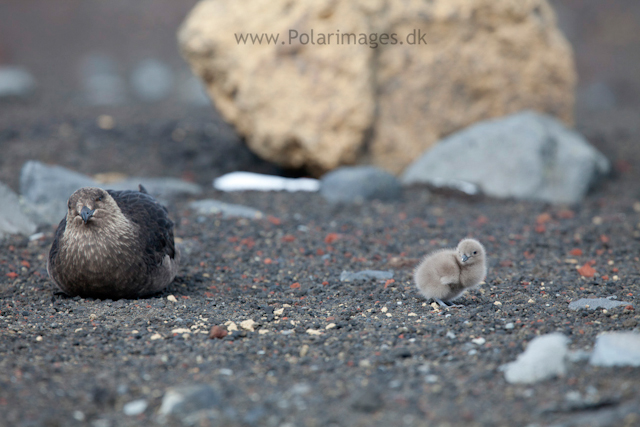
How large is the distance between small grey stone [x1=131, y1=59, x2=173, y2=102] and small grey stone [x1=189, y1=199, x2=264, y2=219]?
37.6 ft

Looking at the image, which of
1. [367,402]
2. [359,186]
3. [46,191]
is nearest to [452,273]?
[367,402]

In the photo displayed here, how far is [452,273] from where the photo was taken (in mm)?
4910

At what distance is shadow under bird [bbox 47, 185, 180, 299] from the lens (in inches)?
198

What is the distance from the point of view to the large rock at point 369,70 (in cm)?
937

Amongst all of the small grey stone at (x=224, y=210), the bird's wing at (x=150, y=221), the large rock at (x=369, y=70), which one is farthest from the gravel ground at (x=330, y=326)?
the large rock at (x=369, y=70)

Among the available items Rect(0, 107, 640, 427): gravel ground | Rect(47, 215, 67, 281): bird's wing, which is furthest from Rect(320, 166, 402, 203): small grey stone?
Rect(47, 215, 67, 281): bird's wing

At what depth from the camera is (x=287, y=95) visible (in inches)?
371

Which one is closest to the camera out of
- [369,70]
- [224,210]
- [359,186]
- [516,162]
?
[224,210]

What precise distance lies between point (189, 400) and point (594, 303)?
3.22 metres

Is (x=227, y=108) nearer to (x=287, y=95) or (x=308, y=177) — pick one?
(x=287, y=95)

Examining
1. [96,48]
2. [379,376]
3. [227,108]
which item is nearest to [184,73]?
[96,48]

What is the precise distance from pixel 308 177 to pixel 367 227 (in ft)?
9.84

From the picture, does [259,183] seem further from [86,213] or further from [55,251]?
[86,213]

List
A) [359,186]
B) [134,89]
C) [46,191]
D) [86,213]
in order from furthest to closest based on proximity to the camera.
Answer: [134,89] < [359,186] < [46,191] < [86,213]
